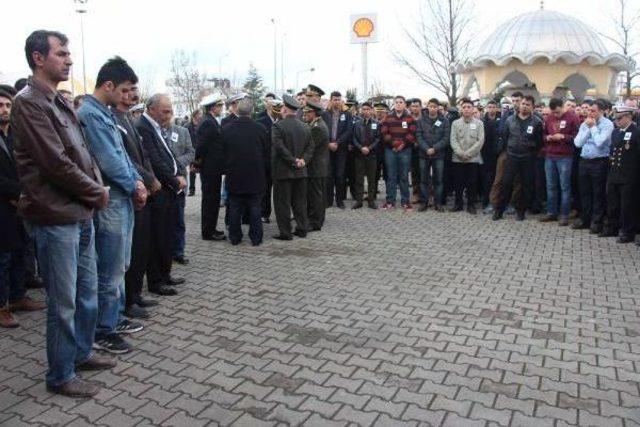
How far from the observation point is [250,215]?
8.34m

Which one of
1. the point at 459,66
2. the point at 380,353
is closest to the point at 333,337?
the point at 380,353

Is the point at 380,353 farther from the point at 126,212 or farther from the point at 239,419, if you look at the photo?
the point at 126,212

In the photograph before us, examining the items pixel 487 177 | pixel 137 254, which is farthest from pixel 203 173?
pixel 487 177

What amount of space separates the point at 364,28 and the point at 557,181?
7.30 m

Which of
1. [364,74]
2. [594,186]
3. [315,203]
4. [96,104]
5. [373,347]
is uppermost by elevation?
[364,74]

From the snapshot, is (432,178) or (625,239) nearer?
(625,239)

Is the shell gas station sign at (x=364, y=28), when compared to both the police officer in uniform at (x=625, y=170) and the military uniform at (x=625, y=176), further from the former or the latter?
the military uniform at (x=625, y=176)

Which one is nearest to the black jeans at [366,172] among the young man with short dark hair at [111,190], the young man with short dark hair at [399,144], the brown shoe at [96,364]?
the young man with short dark hair at [399,144]

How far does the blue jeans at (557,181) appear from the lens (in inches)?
383

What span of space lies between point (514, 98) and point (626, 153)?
2.92m

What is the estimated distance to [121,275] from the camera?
176 inches

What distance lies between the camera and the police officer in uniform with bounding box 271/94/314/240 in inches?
338

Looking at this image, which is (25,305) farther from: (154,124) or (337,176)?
(337,176)

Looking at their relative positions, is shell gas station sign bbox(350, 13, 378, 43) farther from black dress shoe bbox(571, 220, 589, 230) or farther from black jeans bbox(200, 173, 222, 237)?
black jeans bbox(200, 173, 222, 237)
